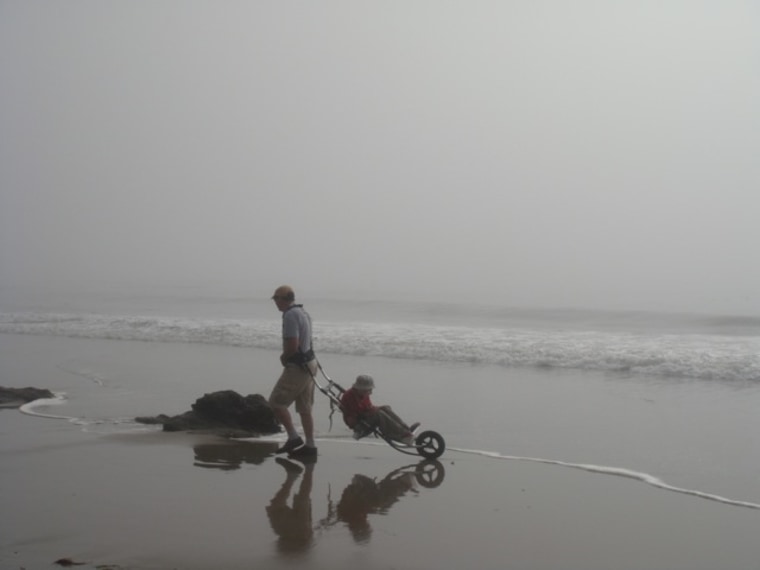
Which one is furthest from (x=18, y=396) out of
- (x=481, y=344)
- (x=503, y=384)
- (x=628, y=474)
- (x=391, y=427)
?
(x=481, y=344)

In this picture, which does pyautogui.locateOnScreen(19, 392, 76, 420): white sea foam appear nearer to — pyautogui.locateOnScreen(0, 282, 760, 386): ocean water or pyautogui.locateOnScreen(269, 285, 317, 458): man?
pyautogui.locateOnScreen(269, 285, 317, 458): man

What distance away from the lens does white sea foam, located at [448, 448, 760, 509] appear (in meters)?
5.71

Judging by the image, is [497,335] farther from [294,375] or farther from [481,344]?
[294,375]

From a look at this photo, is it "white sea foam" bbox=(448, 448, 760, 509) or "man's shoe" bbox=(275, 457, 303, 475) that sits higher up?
"white sea foam" bbox=(448, 448, 760, 509)

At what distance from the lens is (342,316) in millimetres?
32969

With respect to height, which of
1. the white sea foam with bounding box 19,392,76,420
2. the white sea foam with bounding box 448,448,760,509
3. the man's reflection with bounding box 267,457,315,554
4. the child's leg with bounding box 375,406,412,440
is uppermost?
the child's leg with bounding box 375,406,412,440

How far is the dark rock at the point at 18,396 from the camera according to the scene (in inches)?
353

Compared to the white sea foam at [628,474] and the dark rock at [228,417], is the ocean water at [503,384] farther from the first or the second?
the dark rock at [228,417]

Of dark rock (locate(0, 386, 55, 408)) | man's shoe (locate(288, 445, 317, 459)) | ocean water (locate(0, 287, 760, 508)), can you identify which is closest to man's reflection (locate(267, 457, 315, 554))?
man's shoe (locate(288, 445, 317, 459))

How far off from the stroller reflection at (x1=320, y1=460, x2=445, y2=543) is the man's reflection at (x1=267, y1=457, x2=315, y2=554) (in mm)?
165

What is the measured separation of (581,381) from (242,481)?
7.86 meters

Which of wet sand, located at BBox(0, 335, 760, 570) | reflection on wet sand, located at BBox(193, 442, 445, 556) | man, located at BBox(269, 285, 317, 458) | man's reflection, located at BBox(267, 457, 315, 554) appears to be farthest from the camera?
man, located at BBox(269, 285, 317, 458)

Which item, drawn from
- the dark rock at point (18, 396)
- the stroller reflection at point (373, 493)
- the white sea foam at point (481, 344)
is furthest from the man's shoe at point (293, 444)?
the white sea foam at point (481, 344)

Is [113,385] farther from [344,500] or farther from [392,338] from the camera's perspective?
[392,338]
